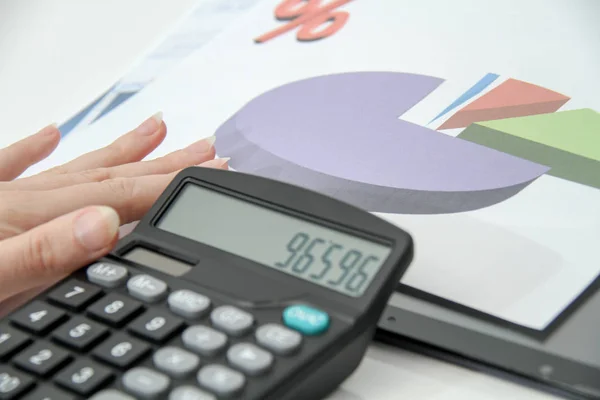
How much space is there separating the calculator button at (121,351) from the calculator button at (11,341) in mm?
34

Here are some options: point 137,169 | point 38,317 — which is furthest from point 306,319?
point 137,169

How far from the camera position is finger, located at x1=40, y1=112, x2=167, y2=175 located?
0.51 metres

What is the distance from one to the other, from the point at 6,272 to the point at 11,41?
423 mm

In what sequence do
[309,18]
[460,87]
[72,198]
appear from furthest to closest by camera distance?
[309,18] → [460,87] → [72,198]

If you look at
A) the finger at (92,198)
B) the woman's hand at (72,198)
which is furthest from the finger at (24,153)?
the finger at (92,198)

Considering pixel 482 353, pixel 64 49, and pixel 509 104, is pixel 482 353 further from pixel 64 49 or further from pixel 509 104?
pixel 64 49

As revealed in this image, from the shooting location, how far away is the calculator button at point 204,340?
0.30 meters

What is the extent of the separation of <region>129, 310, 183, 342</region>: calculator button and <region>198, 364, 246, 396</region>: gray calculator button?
28 millimetres

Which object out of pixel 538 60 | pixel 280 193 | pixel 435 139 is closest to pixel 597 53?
pixel 538 60

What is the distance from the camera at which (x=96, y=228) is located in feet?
1.16

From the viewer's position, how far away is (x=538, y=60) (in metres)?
0.55

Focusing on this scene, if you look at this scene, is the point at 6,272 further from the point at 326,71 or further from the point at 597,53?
the point at 597,53

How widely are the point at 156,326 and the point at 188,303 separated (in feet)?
0.06

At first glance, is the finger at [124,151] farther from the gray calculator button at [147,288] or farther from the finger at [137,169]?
the gray calculator button at [147,288]
